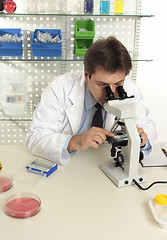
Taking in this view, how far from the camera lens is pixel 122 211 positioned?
1.04 metres

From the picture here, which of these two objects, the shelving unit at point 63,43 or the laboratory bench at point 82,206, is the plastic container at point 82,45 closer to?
the shelving unit at point 63,43

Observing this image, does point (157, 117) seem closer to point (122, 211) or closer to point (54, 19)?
point (54, 19)

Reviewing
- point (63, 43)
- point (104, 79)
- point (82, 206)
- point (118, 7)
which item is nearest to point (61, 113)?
point (104, 79)

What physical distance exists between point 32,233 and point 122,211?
1.07 feet

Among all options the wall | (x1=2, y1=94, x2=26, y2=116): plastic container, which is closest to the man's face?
(x1=2, y1=94, x2=26, y2=116): plastic container

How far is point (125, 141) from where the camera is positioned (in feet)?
4.00

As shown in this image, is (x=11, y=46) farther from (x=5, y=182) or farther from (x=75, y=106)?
(x=5, y=182)

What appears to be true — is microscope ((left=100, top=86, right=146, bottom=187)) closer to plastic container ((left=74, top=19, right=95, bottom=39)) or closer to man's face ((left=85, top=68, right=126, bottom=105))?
man's face ((left=85, top=68, right=126, bottom=105))

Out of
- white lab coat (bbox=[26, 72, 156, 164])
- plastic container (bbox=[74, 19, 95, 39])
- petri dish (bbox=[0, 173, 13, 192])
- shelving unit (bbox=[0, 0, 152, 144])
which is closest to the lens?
petri dish (bbox=[0, 173, 13, 192])

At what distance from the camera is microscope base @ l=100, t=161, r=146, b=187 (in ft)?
3.93

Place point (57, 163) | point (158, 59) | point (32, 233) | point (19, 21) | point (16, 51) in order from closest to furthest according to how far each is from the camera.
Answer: point (32, 233)
point (57, 163)
point (16, 51)
point (19, 21)
point (158, 59)

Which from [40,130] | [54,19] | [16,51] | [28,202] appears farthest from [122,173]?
[54,19]

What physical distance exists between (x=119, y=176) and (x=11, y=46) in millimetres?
1573

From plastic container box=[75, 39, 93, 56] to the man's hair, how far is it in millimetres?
924
